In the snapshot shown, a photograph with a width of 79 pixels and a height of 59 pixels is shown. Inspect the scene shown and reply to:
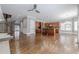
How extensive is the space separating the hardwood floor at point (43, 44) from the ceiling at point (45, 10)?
0.35m

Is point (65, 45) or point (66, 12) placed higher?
point (66, 12)

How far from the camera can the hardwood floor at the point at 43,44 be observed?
10.1 feet

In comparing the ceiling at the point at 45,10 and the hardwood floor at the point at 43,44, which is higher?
the ceiling at the point at 45,10

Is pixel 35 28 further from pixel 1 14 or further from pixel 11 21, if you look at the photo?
pixel 1 14

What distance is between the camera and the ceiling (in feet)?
10.0

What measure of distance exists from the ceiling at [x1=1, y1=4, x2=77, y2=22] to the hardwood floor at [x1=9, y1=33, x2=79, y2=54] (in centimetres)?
35

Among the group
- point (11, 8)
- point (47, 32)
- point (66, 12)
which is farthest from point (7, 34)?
point (66, 12)

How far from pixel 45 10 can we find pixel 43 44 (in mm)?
627

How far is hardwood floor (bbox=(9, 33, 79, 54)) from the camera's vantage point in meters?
3.07

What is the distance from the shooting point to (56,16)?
10.2 ft

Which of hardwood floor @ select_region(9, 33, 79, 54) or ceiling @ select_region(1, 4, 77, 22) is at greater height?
ceiling @ select_region(1, 4, 77, 22)

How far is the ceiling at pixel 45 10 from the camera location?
10.0 ft

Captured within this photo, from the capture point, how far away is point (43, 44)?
10.3ft

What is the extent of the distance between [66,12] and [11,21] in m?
1.02
